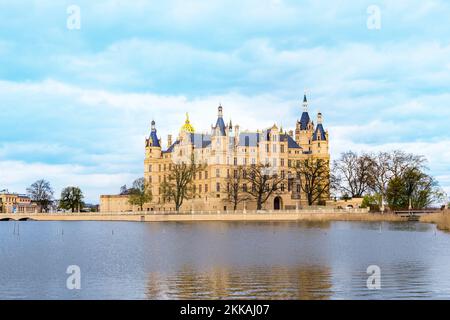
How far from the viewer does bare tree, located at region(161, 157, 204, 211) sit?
114375 mm

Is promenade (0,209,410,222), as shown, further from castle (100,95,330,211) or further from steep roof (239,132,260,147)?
steep roof (239,132,260,147)

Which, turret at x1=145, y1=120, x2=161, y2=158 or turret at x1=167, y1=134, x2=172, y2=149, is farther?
turret at x1=167, y1=134, x2=172, y2=149

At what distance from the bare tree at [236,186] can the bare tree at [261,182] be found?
0.98 m

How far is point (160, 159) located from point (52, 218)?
24.6 metres

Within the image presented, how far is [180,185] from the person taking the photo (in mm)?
114188

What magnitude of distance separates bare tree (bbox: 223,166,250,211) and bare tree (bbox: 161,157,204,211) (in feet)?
21.7

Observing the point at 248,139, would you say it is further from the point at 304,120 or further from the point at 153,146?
the point at 153,146

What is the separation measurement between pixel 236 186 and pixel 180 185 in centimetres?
953

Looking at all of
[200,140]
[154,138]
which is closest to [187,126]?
[154,138]

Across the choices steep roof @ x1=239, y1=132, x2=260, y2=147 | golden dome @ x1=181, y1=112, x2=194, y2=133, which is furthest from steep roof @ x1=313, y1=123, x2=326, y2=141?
golden dome @ x1=181, y1=112, x2=194, y2=133
